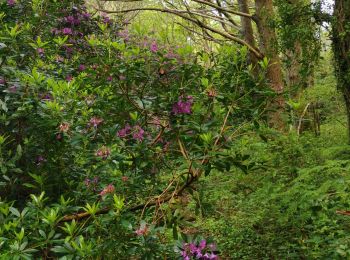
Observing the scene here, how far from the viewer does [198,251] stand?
84.0 inches

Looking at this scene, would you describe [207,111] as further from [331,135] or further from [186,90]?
[331,135]

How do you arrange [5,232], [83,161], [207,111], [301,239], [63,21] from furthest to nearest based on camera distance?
1. [63,21]
2. [301,239]
3. [83,161]
4. [207,111]
5. [5,232]

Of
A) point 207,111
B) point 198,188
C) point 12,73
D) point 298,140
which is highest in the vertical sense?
point 12,73

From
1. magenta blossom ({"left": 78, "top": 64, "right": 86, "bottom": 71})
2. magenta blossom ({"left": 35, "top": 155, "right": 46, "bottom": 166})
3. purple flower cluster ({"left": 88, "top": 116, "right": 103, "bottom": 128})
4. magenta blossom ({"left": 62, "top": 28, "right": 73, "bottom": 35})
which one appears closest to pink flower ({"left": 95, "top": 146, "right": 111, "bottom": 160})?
purple flower cluster ({"left": 88, "top": 116, "right": 103, "bottom": 128})

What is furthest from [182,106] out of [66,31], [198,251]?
[66,31]

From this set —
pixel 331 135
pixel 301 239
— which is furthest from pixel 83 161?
pixel 331 135

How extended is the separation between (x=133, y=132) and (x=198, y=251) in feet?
2.92

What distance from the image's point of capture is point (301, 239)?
413 cm

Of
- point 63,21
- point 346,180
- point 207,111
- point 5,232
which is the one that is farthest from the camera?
point 63,21

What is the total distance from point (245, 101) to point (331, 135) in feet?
14.2

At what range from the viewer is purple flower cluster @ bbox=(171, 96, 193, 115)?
2.52 metres

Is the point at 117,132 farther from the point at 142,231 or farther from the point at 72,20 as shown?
the point at 72,20

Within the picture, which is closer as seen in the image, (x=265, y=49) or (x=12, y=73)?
(x=12, y=73)

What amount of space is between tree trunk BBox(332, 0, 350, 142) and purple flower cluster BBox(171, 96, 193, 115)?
9.90 ft
